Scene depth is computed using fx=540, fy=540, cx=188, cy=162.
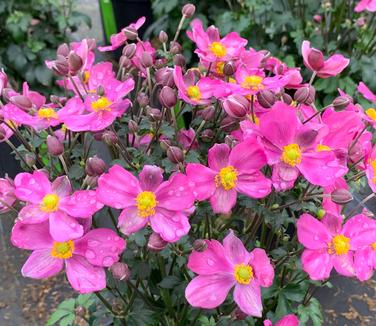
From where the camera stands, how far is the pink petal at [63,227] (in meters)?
0.84

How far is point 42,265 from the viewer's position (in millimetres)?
926

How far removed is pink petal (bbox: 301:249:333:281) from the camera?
95 cm

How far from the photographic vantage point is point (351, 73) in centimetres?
259

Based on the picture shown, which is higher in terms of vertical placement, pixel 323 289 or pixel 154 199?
pixel 154 199

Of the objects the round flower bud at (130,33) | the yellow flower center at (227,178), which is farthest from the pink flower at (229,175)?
the round flower bud at (130,33)

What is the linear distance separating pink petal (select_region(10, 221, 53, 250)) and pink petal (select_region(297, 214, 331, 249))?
17.2 inches

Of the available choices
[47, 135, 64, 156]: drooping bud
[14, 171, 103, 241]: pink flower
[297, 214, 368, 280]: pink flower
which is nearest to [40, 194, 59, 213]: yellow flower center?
[14, 171, 103, 241]: pink flower

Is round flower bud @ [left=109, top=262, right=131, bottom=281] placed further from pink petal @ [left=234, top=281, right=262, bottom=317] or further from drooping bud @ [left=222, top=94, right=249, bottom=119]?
drooping bud @ [left=222, top=94, right=249, bottom=119]

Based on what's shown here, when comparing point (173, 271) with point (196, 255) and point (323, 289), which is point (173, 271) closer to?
point (196, 255)

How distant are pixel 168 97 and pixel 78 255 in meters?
0.32

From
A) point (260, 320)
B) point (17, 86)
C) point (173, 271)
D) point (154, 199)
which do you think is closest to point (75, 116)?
point (154, 199)

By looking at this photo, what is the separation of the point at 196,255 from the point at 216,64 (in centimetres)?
43

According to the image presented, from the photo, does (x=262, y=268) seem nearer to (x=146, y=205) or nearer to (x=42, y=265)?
(x=146, y=205)

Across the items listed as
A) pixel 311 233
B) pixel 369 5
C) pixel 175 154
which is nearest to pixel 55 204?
pixel 175 154
